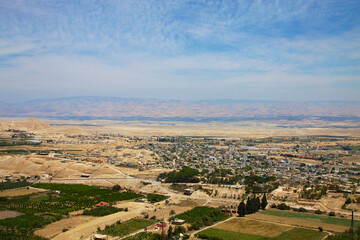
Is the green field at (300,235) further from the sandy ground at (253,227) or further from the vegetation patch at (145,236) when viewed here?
the vegetation patch at (145,236)

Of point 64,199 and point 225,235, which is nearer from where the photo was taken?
point 225,235

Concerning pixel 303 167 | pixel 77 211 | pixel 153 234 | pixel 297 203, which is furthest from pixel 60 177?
pixel 303 167

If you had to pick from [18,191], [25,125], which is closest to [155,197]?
[18,191]

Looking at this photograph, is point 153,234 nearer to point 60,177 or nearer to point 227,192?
point 227,192

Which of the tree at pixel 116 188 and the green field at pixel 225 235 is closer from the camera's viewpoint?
the green field at pixel 225 235

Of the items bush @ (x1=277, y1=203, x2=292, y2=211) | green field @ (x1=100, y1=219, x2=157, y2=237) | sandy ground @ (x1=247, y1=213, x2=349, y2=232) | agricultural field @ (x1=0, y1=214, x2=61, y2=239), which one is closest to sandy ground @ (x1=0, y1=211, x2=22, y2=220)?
agricultural field @ (x1=0, y1=214, x2=61, y2=239)

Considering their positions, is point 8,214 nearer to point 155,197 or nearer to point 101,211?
point 101,211

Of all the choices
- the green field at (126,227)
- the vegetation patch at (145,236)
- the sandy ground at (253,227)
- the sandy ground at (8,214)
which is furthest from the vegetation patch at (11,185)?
the sandy ground at (253,227)
